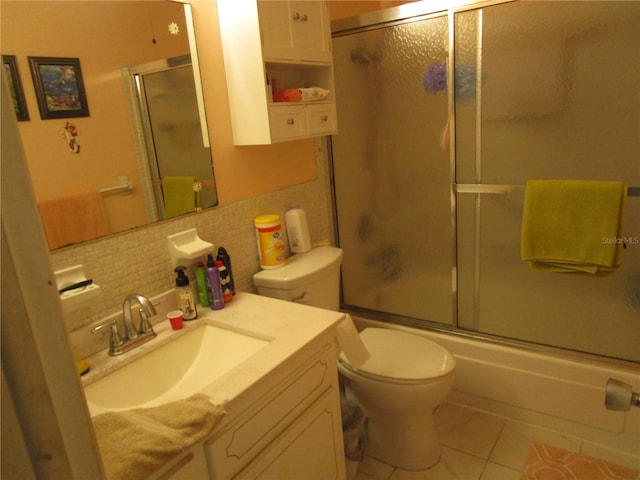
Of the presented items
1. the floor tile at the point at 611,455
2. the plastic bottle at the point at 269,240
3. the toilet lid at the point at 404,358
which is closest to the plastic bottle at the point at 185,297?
the plastic bottle at the point at 269,240

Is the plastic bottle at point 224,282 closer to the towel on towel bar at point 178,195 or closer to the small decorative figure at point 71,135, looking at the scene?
the towel on towel bar at point 178,195

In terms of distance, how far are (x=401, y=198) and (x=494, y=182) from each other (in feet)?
1.51

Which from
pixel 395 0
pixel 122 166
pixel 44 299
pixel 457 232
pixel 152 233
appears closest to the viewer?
pixel 44 299

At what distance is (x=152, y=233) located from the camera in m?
1.46

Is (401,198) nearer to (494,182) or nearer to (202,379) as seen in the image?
(494,182)

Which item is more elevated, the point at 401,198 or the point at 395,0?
the point at 395,0

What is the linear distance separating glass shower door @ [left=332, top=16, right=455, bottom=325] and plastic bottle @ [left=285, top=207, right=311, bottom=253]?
52 centimetres

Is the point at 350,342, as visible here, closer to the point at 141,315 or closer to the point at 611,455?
the point at 141,315

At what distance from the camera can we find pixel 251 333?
140 cm

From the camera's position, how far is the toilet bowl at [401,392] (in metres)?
1.74

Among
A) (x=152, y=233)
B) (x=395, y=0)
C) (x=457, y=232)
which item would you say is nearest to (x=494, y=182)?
(x=457, y=232)

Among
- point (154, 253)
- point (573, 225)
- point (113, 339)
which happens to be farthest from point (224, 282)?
point (573, 225)

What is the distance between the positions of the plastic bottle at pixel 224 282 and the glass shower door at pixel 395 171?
103 cm

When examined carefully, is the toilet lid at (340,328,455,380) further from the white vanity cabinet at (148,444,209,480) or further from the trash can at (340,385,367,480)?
the white vanity cabinet at (148,444,209,480)
